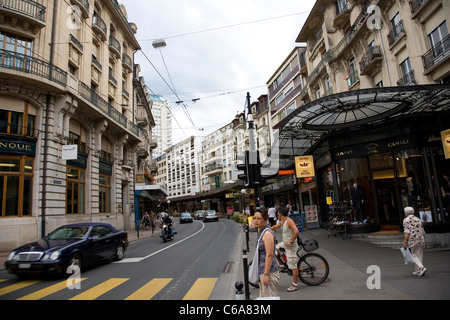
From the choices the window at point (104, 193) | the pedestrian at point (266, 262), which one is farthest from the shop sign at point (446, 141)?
the window at point (104, 193)

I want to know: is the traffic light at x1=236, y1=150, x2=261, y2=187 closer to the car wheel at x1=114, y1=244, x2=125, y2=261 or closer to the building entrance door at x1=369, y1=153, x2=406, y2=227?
the car wheel at x1=114, y1=244, x2=125, y2=261

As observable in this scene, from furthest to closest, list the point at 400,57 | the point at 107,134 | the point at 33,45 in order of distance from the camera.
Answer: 1. the point at 107,134
2. the point at 33,45
3. the point at 400,57

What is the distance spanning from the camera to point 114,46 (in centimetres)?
2478

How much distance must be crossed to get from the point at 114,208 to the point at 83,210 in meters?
4.22

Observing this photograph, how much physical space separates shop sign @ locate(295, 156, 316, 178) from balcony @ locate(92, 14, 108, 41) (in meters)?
18.8

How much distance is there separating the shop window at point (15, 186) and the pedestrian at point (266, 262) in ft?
48.4

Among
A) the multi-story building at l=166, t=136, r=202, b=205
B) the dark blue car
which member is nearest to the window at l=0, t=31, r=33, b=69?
the dark blue car

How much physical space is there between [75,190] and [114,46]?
46.2 ft

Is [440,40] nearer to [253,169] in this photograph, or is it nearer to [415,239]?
[415,239]

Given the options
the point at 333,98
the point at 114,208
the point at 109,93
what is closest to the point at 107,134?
the point at 109,93

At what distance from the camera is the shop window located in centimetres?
1364

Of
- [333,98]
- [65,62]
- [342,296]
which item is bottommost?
[342,296]
